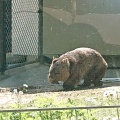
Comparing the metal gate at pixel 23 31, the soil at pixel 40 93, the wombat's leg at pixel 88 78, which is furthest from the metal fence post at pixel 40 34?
the wombat's leg at pixel 88 78

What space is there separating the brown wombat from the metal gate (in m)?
3.02

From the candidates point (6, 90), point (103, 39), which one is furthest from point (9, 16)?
point (6, 90)

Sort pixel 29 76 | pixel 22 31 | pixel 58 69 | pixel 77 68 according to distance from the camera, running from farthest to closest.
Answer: pixel 22 31
pixel 29 76
pixel 77 68
pixel 58 69

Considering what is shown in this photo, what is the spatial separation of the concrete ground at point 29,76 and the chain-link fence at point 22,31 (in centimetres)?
28

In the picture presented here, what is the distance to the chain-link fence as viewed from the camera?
13.0 meters

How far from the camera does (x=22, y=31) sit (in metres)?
13.4

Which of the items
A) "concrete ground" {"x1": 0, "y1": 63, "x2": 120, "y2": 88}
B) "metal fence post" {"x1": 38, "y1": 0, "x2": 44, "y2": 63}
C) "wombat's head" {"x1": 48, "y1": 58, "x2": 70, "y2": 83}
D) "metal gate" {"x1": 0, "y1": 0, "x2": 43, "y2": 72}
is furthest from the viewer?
"metal fence post" {"x1": 38, "y1": 0, "x2": 44, "y2": 63}

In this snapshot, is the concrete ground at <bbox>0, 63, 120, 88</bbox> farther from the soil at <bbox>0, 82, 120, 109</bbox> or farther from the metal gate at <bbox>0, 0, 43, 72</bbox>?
the soil at <bbox>0, 82, 120, 109</bbox>

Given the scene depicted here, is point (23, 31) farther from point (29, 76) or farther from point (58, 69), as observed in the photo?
point (58, 69)

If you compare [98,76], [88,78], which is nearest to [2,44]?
[88,78]

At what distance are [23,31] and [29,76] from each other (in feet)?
5.44

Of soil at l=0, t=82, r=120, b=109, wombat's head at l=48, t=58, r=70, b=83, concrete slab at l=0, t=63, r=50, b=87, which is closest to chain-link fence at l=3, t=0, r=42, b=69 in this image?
concrete slab at l=0, t=63, r=50, b=87

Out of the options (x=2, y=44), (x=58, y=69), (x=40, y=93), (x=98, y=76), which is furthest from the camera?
(x=2, y=44)

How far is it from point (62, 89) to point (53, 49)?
134 inches
